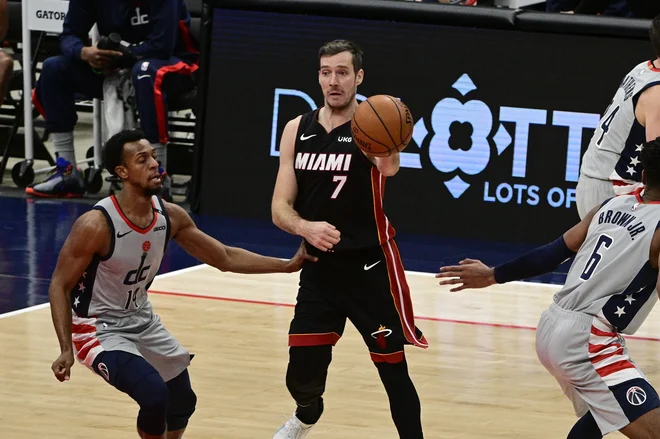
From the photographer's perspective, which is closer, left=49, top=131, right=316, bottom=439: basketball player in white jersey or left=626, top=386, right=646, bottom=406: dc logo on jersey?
left=626, top=386, right=646, bottom=406: dc logo on jersey

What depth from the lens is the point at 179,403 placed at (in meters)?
6.10

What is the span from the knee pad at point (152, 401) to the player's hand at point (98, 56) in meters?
7.02

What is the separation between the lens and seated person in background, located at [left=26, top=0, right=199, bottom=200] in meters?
12.3

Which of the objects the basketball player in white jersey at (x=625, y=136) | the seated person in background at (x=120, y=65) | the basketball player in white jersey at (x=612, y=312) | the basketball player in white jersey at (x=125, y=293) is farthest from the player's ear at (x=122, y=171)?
the seated person in background at (x=120, y=65)

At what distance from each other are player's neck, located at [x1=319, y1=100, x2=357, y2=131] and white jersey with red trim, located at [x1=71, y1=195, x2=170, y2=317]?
949mm

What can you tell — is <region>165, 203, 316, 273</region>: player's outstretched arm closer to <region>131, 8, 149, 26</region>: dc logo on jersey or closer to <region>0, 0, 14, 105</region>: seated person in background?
<region>0, 0, 14, 105</region>: seated person in background

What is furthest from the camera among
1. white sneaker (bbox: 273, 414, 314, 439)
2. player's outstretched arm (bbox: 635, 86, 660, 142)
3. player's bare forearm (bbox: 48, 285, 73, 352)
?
player's outstretched arm (bbox: 635, 86, 660, 142)

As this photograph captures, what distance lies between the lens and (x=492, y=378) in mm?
7770

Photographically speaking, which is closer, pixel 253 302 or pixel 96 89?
pixel 253 302

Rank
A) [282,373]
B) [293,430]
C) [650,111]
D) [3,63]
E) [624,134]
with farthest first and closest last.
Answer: [282,373], [624,134], [650,111], [293,430], [3,63]

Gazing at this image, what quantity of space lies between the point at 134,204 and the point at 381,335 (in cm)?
128

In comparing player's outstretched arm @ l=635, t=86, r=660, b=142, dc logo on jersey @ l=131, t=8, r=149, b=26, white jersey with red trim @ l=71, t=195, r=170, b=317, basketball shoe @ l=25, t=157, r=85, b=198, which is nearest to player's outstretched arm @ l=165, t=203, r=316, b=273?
white jersey with red trim @ l=71, t=195, r=170, b=317

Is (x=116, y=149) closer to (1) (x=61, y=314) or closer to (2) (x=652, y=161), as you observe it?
(1) (x=61, y=314)

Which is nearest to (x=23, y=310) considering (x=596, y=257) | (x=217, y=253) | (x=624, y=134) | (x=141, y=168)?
(x=217, y=253)
